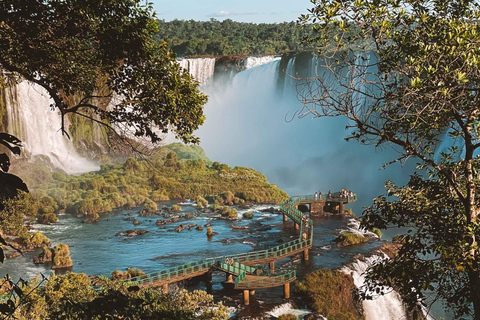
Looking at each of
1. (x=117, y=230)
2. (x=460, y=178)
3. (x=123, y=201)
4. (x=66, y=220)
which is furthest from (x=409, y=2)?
(x=123, y=201)

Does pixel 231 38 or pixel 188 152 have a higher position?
pixel 231 38

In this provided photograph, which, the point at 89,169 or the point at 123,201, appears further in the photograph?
the point at 89,169

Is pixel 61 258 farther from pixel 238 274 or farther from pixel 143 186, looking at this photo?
pixel 143 186

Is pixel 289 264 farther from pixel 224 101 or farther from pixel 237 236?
pixel 224 101

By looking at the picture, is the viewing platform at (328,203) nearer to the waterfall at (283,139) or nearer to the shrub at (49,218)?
the waterfall at (283,139)

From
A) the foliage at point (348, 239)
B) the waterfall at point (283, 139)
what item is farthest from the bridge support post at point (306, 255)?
the waterfall at point (283, 139)

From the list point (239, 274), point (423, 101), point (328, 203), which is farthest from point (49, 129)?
point (423, 101)
